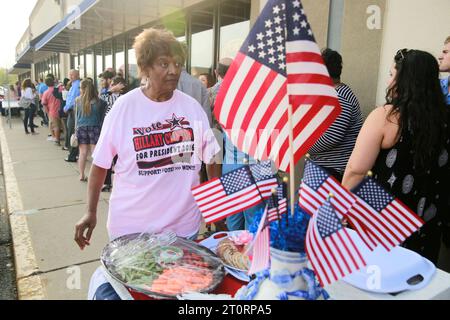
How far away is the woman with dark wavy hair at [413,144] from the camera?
2.03 meters

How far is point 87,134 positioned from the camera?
7227 mm

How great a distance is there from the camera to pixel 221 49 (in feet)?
25.8

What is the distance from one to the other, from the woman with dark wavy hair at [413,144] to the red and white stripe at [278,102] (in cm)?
79

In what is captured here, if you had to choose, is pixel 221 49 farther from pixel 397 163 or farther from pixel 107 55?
pixel 107 55

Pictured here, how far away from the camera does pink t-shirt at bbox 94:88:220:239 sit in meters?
1.95

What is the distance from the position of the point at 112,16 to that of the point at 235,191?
10470 mm

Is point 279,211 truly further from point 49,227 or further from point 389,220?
point 49,227

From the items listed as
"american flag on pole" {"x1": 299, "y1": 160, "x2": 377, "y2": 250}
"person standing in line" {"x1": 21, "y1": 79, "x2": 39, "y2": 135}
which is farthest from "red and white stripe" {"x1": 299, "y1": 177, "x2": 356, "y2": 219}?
"person standing in line" {"x1": 21, "y1": 79, "x2": 39, "y2": 135}

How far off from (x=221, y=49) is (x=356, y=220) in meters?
7.18

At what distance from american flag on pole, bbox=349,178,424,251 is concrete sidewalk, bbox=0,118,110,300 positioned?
9.74 ft

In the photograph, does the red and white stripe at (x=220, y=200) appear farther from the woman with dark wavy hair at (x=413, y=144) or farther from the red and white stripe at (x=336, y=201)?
the woman with dark wavy hair at (x=413, y=144)

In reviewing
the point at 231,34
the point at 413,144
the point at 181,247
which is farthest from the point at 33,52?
the point at 413,144

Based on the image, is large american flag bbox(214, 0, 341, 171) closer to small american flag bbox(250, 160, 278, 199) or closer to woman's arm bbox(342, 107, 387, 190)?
small american flag bbox(250, 160, 278, 199)
